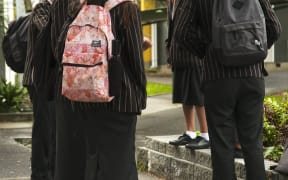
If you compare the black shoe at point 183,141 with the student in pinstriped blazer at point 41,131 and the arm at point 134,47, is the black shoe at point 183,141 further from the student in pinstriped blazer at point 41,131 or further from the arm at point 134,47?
the arm at point 134,47

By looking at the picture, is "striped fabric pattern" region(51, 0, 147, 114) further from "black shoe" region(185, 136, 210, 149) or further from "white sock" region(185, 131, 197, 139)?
"white sock" region(185, 131, 197, 139)

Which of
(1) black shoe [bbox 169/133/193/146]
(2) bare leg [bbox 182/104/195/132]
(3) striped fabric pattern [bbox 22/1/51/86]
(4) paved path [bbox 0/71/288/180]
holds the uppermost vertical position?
(3) striped fabric pattern [bbox 22/1/51/86]

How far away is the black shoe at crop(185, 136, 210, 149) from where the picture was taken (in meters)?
6.02

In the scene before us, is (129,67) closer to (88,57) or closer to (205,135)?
(88,57)

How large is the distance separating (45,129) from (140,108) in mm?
2115

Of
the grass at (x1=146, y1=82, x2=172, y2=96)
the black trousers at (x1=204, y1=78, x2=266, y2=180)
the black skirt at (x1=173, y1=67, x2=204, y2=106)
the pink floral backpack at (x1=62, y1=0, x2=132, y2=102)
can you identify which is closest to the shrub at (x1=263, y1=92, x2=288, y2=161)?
the black skirt at (x1=173, y1=67, x2=204, y2=106)

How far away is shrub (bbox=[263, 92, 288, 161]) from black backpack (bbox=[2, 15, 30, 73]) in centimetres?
242

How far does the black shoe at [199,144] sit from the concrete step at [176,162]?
47 mm

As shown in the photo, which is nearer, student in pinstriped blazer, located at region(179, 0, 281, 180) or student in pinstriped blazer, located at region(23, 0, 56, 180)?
student in pinstriped blazer, located at region(179, 0, 281, 180)

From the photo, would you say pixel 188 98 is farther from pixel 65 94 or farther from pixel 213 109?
pixel 65 94

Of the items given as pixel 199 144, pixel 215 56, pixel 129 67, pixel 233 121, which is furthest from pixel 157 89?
pixel 129 67

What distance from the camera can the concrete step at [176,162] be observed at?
17.8ft

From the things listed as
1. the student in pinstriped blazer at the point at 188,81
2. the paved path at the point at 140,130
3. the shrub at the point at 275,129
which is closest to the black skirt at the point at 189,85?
the student in pinstriped blazer at the point at 188,81

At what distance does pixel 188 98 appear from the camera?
19.8ft
